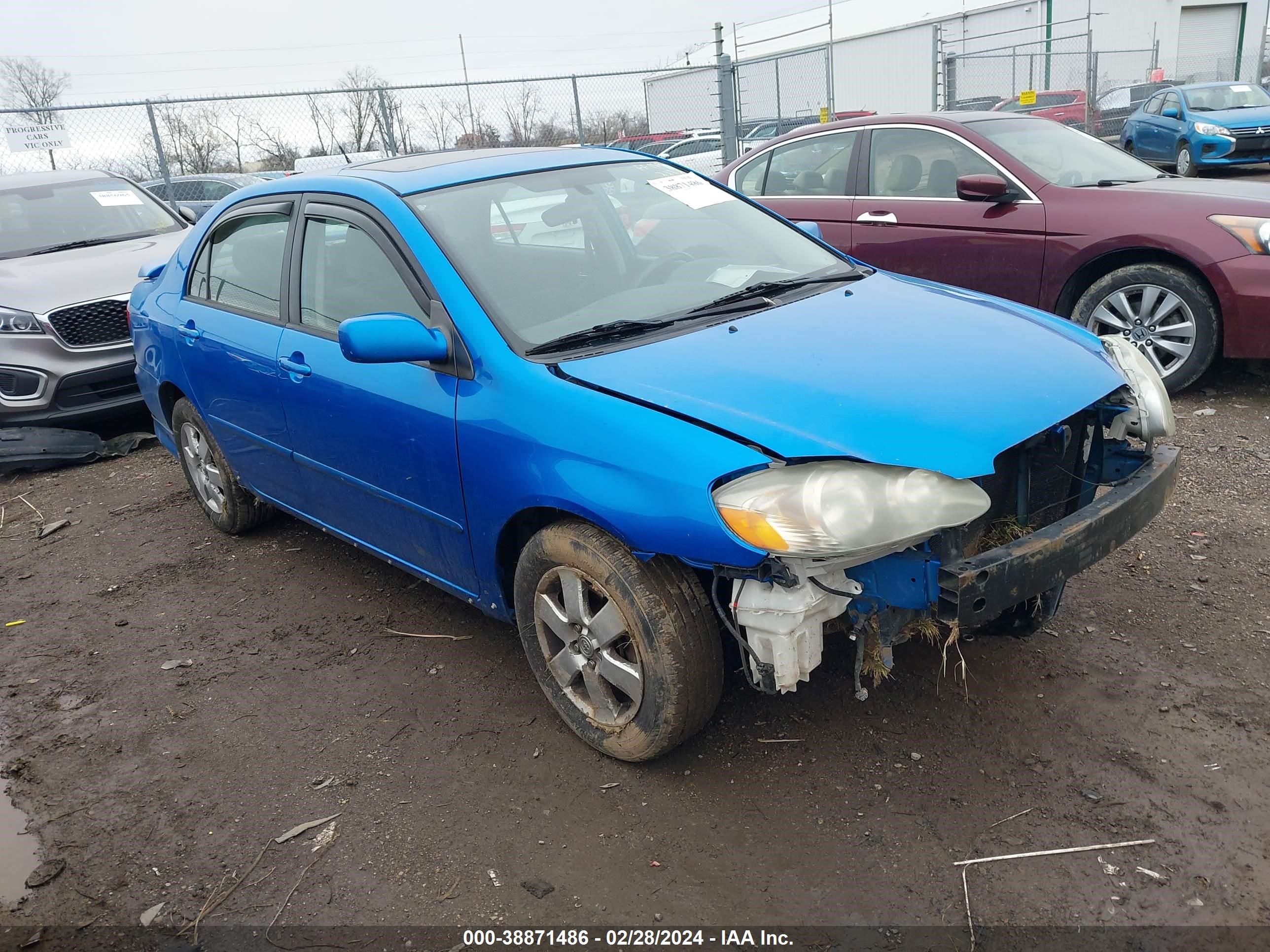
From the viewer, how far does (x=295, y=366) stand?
359 centimetres

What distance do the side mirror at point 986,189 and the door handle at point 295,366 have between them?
403 centimetres

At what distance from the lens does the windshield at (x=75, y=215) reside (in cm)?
730

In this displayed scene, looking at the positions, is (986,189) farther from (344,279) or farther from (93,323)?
(93,323)

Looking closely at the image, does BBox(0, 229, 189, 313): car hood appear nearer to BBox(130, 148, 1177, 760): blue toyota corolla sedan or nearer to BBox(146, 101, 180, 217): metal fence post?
BBox(130, 148, 1177, 760): blue toyota corolla sedan

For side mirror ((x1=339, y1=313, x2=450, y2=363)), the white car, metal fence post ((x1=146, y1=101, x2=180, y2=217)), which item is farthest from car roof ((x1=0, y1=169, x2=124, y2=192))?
the white car

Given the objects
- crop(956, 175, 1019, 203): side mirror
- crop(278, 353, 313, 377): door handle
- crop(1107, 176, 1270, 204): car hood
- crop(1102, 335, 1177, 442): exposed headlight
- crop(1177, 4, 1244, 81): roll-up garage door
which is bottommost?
crop(1102, 335, 1177, 442): exposed headlight

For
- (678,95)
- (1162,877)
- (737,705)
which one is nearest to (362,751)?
(737,705)

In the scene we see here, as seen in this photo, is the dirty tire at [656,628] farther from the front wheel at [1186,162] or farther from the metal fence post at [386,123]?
the front wheel at [1186,162]

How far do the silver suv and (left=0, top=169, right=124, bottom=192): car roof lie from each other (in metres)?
0.10

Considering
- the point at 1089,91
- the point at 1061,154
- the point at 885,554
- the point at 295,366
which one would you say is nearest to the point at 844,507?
the point at 885,554

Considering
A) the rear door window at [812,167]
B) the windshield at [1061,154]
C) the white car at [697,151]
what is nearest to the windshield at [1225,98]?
the white car at [697,151]

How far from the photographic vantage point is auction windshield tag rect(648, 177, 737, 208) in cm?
380

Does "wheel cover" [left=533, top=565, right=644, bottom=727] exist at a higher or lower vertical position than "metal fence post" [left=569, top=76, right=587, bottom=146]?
lower

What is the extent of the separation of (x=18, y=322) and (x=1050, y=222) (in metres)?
6.53
